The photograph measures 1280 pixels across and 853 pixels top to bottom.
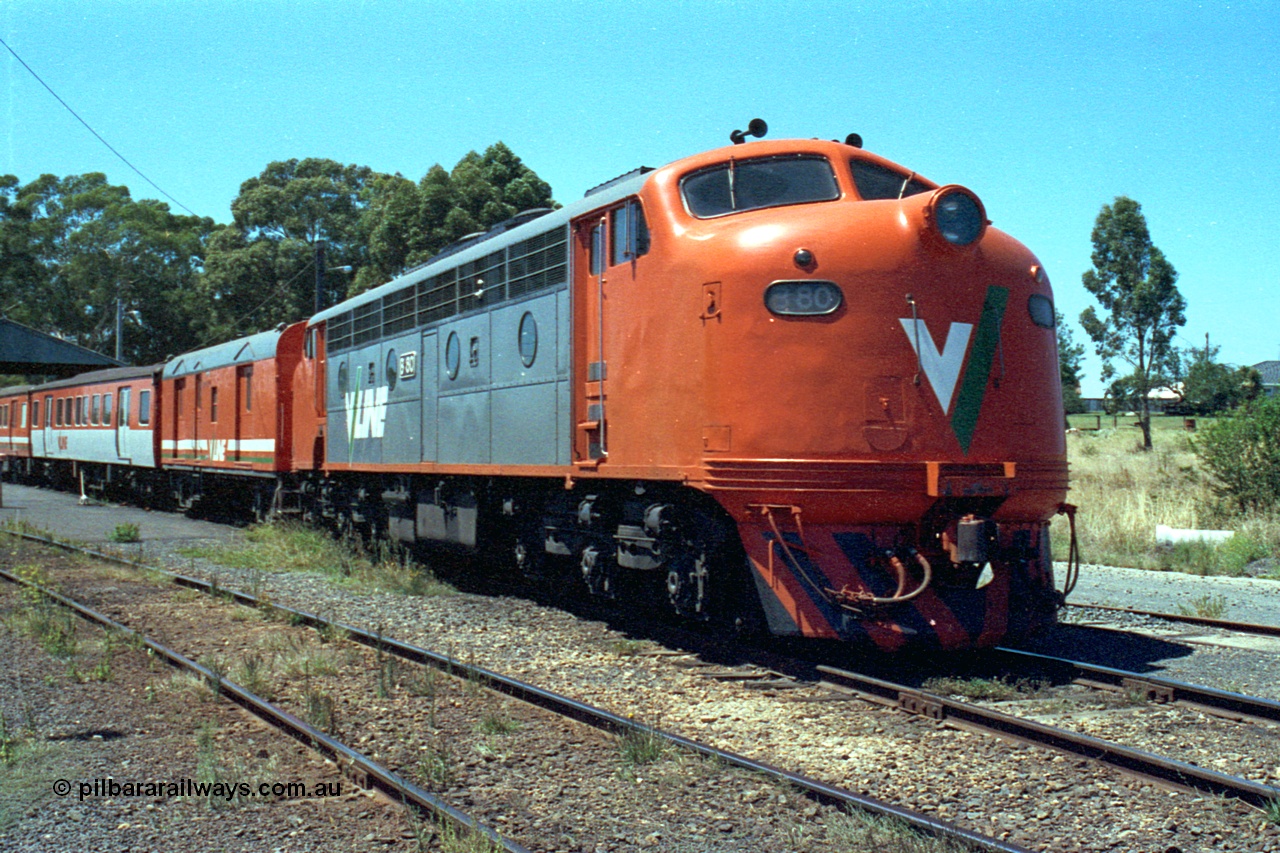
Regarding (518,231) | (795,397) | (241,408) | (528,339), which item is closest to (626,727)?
(795,397)

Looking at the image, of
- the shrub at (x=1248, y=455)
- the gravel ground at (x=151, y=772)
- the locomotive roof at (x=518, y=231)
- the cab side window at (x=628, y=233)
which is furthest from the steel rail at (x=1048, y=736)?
the shrub at (x=1248, y=455)

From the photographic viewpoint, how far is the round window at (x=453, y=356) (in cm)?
1034

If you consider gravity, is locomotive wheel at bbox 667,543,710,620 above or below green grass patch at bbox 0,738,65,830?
above

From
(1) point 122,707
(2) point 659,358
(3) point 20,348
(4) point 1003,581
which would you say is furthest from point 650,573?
(3) point 20,348

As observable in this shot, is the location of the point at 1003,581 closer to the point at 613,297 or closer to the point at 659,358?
the point at 659,358

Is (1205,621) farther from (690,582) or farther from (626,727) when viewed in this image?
(626,727)

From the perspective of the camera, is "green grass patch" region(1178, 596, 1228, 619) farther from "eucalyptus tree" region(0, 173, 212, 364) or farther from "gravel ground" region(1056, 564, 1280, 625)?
"eucalyptus tree" region(0, 173, 212, 364)

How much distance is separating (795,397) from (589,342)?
2156 millimetres

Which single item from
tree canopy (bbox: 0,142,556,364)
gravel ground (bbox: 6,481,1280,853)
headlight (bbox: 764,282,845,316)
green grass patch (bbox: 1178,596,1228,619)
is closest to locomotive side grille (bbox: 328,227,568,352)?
headlight (bbox: 764,282,845,316)

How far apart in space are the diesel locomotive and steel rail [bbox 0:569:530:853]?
8.84 ft

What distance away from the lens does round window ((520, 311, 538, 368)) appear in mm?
8891

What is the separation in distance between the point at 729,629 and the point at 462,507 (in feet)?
11.4

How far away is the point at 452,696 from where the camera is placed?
21.6 ft

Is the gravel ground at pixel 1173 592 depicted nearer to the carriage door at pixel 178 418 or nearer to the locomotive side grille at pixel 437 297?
the locomotive side grille at pixel 437 297
